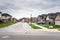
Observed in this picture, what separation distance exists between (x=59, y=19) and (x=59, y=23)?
1.93m

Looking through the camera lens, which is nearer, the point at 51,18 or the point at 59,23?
the point at 59,23

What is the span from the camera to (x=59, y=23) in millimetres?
61375

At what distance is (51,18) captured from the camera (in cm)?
8344

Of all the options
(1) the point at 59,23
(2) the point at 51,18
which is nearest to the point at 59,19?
(1) the point at 59,23

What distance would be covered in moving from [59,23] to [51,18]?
22.2 m

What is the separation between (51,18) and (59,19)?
68.6 ft

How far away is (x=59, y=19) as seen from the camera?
6253 centimetres

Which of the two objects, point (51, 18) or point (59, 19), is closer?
point (59, 19)

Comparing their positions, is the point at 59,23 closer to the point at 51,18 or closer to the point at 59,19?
the point at 59,19
